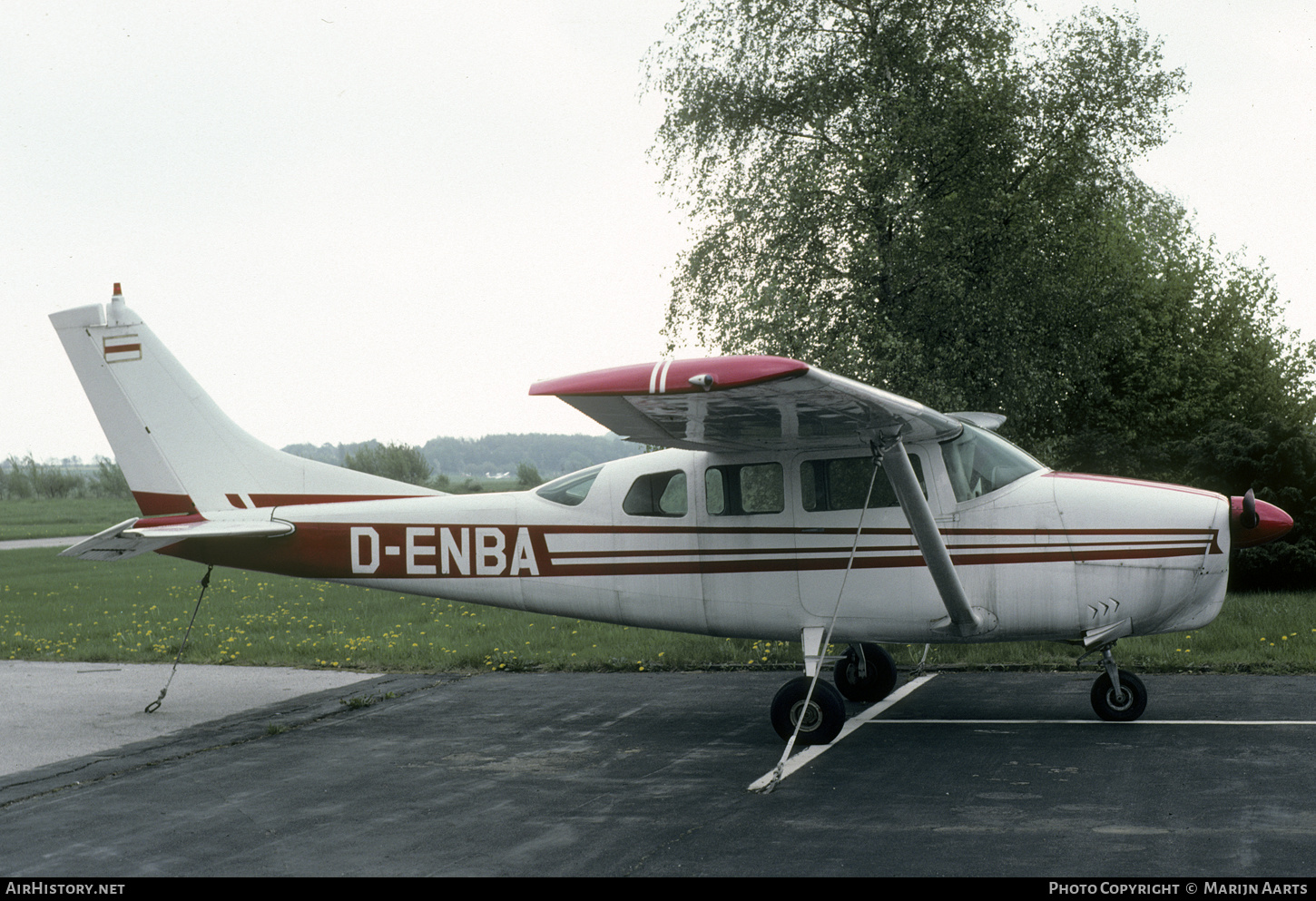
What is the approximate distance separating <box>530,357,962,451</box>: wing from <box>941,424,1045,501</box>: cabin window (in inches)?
7.2

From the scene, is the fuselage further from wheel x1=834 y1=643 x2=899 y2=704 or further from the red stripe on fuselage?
wheel x1=834 y1=643 x2=899 y2=704

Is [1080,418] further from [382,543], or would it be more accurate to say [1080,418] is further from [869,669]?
[382,543]

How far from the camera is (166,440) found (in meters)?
9.82

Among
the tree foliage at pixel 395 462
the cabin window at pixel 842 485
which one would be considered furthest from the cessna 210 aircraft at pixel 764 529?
the tree foliage at pixel 395 462

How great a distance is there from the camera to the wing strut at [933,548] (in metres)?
7.55

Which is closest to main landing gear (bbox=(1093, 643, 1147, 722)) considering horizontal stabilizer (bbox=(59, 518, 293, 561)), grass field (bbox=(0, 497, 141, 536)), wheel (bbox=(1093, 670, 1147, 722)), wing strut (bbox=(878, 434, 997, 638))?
wheel (bbox=(1093, 670, 1147, 722))

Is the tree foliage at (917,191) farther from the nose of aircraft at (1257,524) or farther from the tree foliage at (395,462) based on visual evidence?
the tree foliage at (395,462)

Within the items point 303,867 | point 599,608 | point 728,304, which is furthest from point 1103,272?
point 303,867

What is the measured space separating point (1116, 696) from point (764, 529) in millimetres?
3004

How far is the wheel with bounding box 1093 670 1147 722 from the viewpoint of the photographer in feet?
27.5

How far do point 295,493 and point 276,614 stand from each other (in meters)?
7.77

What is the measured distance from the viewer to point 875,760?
295 inches

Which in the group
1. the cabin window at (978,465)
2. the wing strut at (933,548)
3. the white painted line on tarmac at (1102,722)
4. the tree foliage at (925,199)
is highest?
the tree foliage at (925,199)

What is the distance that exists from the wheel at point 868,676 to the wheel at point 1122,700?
180cm
